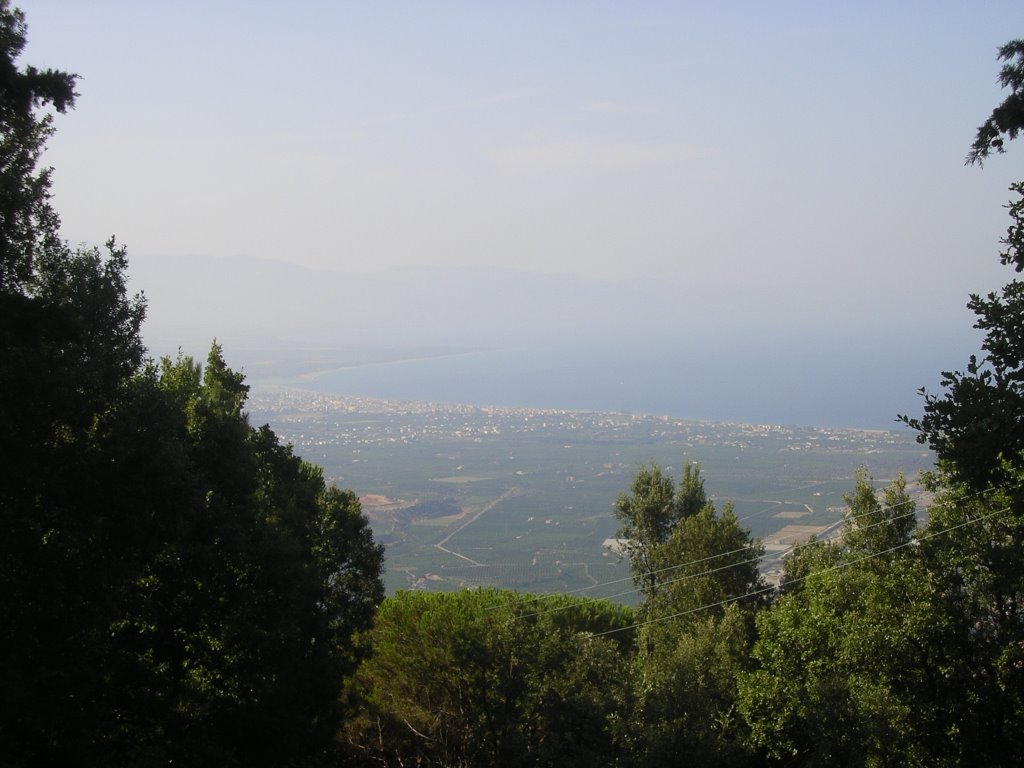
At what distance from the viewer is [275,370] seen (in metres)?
159

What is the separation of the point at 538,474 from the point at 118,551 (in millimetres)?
79384

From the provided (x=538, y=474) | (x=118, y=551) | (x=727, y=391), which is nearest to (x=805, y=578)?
(x=118, y=551)

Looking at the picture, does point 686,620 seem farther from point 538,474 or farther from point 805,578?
point 538,474

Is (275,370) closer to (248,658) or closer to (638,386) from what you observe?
(638,386)

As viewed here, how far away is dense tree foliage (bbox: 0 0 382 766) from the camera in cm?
945

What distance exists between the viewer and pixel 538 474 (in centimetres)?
8912

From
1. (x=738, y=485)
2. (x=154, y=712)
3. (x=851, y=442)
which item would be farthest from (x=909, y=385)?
(x=154, y=712)

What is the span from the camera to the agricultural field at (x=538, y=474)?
53344mm

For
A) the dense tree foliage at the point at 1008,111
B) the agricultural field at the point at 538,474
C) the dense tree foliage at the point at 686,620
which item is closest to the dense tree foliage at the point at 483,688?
the dense tree foliage at the point at 686,620

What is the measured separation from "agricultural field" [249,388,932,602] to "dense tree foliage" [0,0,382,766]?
849 inches

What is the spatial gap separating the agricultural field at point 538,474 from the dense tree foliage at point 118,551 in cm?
2155

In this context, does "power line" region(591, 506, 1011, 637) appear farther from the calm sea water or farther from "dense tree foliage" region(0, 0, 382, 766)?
the calm sea water

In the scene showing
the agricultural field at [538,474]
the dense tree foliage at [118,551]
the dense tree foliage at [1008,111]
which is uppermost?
the dense tree foliage at [1008,111]

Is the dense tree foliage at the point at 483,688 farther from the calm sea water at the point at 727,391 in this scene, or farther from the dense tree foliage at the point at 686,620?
the calm sea water at the point at 727,391
